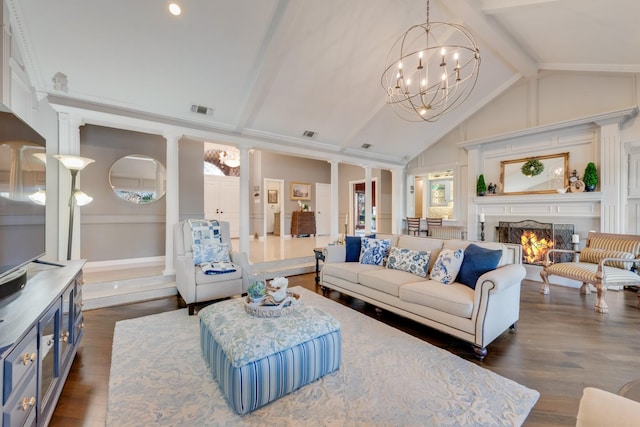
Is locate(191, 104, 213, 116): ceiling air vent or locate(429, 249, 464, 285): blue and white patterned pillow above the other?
locate(191, 104, 213, 116): ceiling air vent

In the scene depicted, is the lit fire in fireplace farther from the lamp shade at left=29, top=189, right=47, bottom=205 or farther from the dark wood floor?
the lamp shade at left=29, top=189, right=47, bottom=205

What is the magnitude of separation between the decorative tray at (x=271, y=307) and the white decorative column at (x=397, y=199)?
5568 mm

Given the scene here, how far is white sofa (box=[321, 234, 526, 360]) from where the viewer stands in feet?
7.11

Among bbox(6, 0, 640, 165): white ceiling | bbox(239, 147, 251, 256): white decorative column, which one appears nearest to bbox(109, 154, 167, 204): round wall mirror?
bbox(6, 0, 640, 165): white ceiling

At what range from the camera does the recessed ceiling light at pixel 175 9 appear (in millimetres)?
2693

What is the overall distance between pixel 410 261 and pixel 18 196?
3432 millimetres

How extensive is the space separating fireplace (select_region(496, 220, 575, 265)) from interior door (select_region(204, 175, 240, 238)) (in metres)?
6.71

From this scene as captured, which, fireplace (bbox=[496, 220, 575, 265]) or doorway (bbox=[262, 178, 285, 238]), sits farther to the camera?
doorway (bbox=[262, 178, 285, 238])

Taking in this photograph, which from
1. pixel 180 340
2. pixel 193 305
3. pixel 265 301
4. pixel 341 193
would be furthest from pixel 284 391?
pixel 341 193

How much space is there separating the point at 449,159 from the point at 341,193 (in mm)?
3919

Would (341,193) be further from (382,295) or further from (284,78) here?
(382,295)

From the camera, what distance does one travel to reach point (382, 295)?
2.93 metres

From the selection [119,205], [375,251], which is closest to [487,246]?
[375,251]

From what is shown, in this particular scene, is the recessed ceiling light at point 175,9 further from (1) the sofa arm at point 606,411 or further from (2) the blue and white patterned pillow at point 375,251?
(1) the sofa arm at point 606,411
